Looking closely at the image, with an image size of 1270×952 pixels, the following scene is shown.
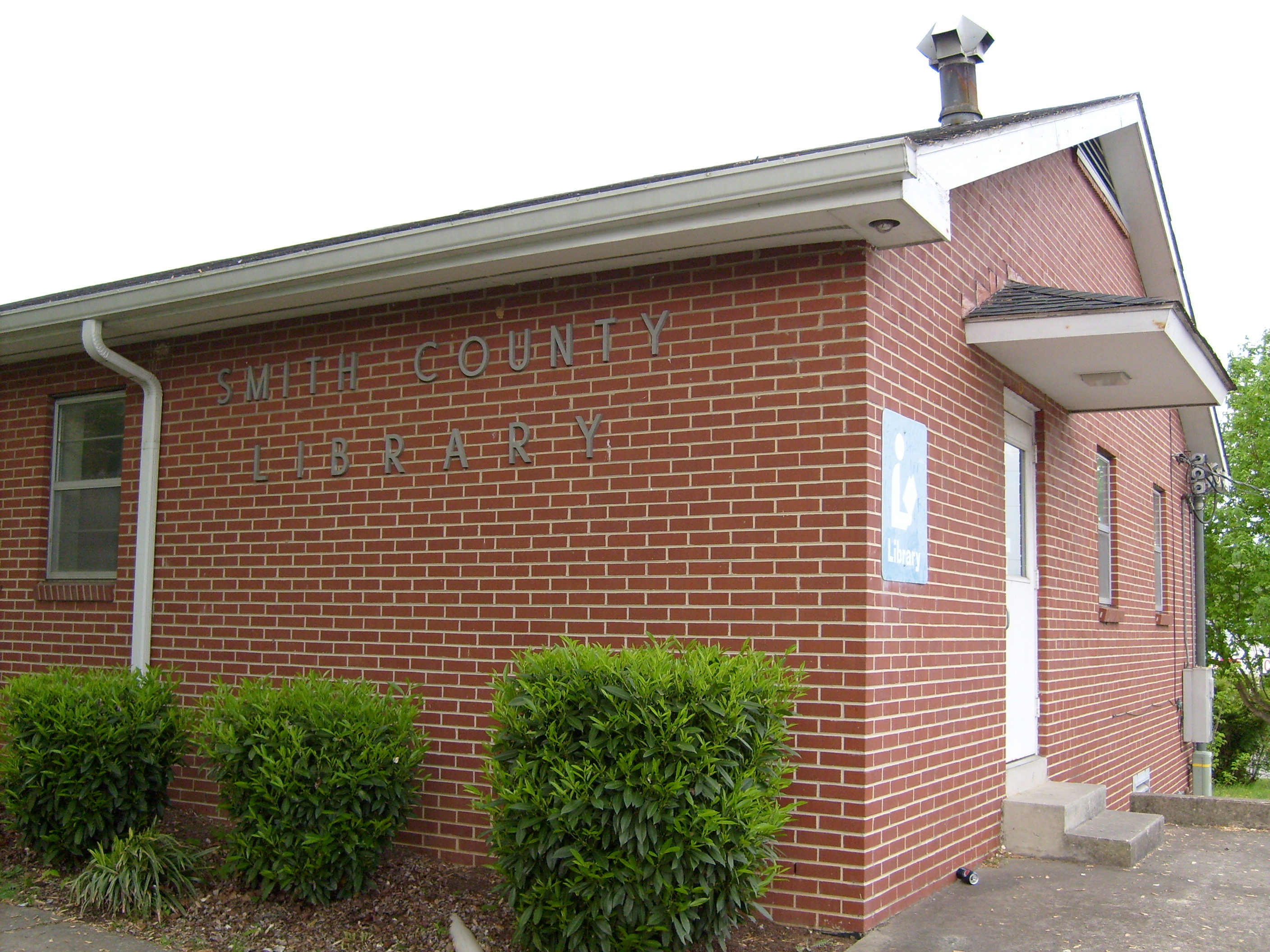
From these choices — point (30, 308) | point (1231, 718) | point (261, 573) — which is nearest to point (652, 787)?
point (261, 573)

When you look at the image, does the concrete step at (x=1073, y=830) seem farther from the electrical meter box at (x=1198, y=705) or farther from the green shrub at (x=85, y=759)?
the electrical meter box at (x=1198, y=705)

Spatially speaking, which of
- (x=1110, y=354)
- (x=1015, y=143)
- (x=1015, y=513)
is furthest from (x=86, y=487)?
(x=1110, y=354)

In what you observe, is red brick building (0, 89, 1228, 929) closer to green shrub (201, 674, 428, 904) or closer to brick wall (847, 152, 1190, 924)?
brick wall (847, 152, 1190, 924)

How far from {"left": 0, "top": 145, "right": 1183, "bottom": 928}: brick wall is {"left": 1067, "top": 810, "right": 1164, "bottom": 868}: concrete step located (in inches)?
19.8

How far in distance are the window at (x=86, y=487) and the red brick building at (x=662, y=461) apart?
3cm

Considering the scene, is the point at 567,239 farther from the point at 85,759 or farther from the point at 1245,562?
the point at 1245,562

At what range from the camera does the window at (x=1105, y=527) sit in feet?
34.4

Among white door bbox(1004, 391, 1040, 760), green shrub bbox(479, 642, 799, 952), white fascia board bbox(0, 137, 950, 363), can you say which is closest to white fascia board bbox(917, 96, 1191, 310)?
white fascia board bbox(0, 137, 950, 363)

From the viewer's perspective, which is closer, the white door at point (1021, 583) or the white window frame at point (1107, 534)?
the white door at point (1021, 583)

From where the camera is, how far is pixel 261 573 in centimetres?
758

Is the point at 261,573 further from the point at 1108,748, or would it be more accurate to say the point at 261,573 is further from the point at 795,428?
the point at 1108,748

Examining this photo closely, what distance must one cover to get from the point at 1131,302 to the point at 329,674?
5008mm

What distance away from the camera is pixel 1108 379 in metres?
7.86

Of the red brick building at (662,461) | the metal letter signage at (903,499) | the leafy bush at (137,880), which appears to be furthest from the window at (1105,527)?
the leafy bush at (137,880)
